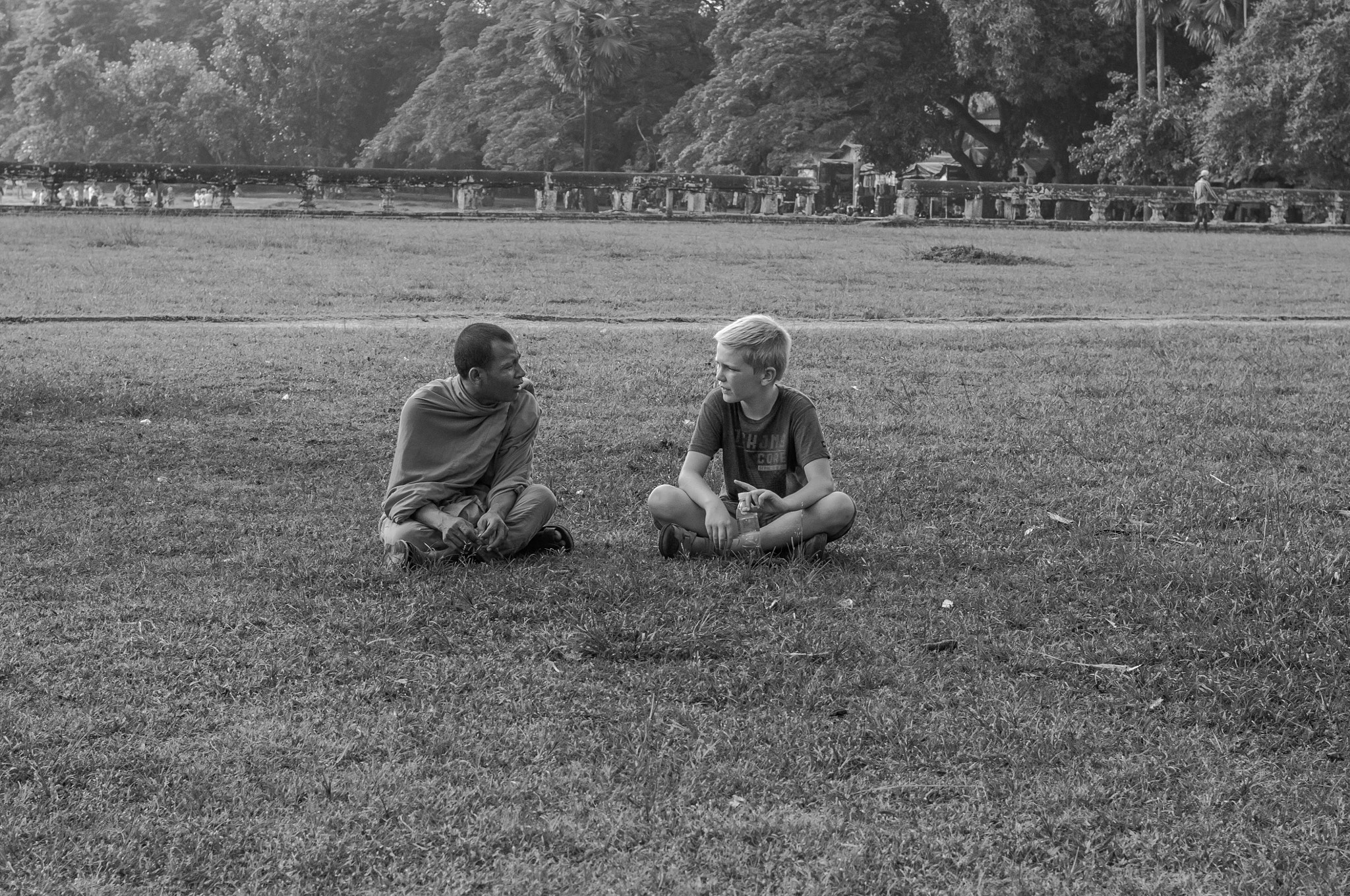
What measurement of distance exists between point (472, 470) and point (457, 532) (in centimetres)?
36

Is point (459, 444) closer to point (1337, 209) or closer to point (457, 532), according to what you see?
point (457, 532)

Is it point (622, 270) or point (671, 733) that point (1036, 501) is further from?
point (622, 270)

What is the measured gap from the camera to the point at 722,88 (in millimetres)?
41438

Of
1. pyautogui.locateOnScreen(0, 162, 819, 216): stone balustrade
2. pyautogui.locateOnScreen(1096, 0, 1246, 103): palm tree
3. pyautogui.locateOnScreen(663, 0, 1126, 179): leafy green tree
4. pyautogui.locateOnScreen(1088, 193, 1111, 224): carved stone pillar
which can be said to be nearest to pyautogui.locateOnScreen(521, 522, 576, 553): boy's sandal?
pyautogui.locateOnScreen(0, 162, 819, 216): stone balustrade

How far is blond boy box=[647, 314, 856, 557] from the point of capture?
183 inches

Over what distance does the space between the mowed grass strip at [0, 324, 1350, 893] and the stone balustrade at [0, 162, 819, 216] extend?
1043 inches

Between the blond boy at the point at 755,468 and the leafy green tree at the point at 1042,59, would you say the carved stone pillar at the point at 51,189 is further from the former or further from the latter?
the blond boy at the point at 755,468

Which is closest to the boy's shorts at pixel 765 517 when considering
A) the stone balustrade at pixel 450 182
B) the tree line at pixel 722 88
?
the stone balustrade at pixel 450 182

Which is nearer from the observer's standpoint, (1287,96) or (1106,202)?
(1287,96)

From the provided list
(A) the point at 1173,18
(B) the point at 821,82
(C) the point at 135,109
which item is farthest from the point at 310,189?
(C) the point at 135,109

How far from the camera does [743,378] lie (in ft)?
15.3

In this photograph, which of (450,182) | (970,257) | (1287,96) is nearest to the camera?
(970,257)

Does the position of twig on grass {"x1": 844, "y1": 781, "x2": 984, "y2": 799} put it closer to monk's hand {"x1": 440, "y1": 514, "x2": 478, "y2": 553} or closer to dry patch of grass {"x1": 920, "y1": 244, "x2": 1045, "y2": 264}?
monk's hand {"x1": 440, "y1": 514, "x2": 478, "y2": 553}

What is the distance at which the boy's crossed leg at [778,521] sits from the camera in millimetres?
4684
